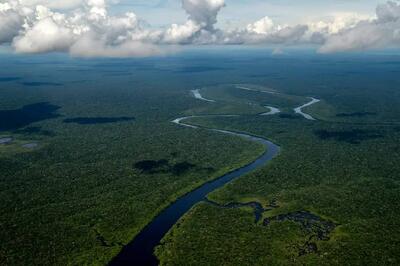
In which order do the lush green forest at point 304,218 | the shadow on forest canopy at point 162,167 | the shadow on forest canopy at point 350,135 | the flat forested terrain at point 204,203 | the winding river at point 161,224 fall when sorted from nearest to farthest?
1. the lush green forest at point 304,218
2. the winding river at point 161,224
3. the flat forested terrain at point 204,203
4. the shadow on forest canopy at point 162,167
5. the shadow on forest canopy at point 350,135

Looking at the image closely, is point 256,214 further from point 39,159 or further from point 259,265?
point 39,159

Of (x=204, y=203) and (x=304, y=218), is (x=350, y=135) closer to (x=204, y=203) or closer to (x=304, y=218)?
(x=304, y=218)

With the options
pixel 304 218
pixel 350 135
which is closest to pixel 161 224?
pixel 304 218

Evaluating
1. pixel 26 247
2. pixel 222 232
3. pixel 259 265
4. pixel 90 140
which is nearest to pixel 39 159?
pixel 90 140

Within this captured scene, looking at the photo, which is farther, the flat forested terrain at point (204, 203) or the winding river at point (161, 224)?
the flat forested terrain at point (204, 203)

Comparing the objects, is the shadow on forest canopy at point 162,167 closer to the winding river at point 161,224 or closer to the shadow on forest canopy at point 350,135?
the winding river at point 161,224

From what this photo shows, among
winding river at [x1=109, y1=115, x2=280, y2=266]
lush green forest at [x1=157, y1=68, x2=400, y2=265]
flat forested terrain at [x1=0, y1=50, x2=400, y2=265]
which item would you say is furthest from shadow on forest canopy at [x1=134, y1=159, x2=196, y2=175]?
lush green forest at [x1=157, y1=68, x2=400, y2=265]

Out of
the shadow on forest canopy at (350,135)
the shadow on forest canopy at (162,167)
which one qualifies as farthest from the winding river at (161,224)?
the shadow on forest canopy at (350,135)

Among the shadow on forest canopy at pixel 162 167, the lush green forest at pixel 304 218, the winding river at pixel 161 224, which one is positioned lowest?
the winding river at pixel 161 224
